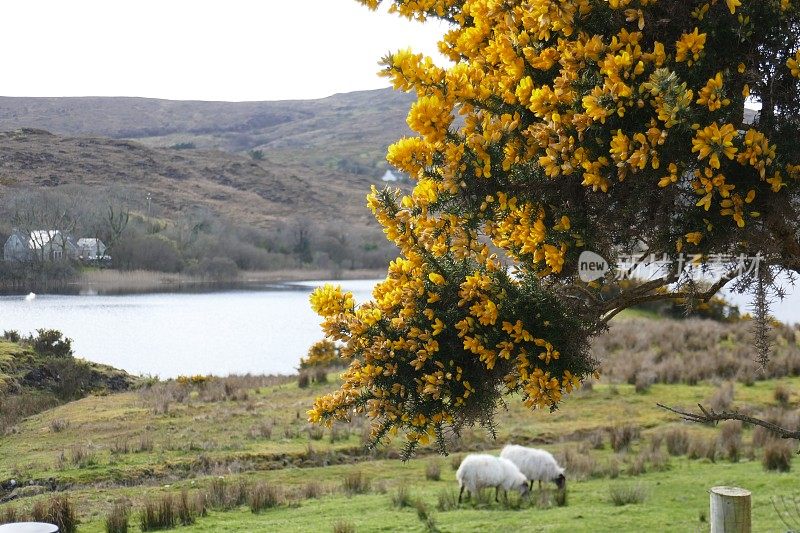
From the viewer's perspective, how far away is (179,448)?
50.1ft

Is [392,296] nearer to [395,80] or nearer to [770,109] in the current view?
[395,80]

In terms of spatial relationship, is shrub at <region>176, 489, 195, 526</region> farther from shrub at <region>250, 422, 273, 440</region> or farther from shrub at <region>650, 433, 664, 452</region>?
shrub at <region>650, 433, 664, 452</region>

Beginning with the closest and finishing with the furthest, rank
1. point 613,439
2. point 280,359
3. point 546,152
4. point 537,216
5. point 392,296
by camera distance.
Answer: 1. point 546,152
2. point 537,216
3. point 392,296
4. point 613,439
5. point 280,359

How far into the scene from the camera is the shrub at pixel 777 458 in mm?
11820

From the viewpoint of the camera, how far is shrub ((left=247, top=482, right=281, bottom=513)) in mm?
11117

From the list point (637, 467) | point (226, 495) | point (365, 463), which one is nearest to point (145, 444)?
point (365, 463)

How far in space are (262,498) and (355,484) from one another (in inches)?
68.9

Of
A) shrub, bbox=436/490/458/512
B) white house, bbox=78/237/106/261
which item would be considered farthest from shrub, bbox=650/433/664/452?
white house, bbox=78/237/106/261

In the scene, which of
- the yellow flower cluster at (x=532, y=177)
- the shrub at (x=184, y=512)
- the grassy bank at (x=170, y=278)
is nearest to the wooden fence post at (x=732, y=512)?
the yellow flower cluster at (x=532, y=177)

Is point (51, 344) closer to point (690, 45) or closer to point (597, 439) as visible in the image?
point (597, 439)

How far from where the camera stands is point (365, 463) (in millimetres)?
14688

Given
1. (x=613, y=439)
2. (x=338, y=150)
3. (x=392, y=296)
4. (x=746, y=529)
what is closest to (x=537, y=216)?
(x=392, y=296)

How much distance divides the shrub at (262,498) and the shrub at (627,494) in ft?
15.3

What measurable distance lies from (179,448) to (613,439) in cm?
828
